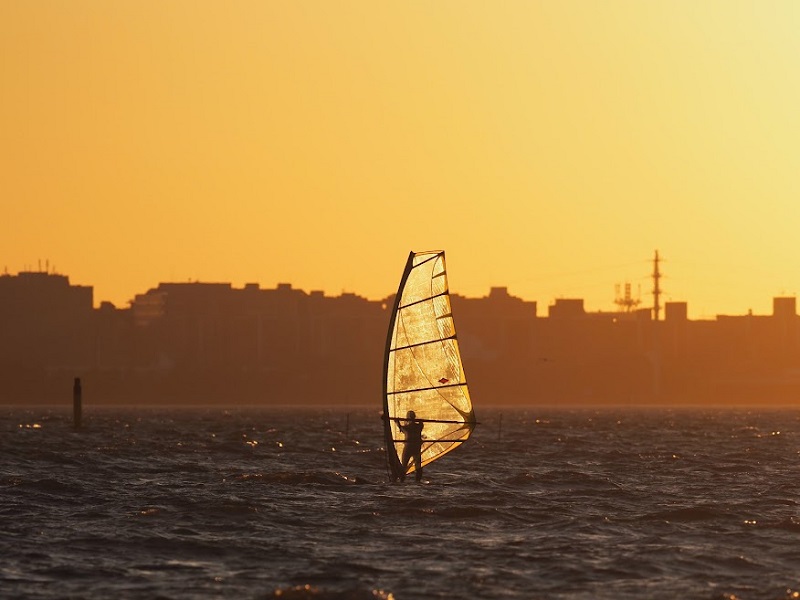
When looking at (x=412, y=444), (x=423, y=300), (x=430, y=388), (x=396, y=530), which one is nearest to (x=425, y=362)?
(x=430, y=388)

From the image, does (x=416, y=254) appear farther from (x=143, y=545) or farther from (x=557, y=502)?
(x=143, y=545)

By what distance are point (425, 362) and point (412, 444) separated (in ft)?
7.74

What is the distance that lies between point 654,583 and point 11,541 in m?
13.1

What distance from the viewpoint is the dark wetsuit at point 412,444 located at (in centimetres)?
4497

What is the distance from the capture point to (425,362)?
45.4 metres

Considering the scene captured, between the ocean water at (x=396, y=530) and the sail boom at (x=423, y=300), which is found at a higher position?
the sail boom at (x=423, y=300)

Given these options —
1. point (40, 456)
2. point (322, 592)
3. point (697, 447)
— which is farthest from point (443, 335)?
point (697, 447)

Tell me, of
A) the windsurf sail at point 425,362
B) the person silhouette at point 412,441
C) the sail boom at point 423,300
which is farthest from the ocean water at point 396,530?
the sail boom at point 423,300

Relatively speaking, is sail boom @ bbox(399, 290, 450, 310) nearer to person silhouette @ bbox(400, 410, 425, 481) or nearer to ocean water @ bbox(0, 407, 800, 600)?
person silhouette @ bbox(400, 410, 425, 481)

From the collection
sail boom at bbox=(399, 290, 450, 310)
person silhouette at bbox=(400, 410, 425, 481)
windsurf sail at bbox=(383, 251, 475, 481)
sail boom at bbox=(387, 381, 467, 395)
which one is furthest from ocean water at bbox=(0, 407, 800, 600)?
sail boom at bbox=(399, 290, 450, 310)

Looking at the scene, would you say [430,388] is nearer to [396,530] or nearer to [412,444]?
[412,444]

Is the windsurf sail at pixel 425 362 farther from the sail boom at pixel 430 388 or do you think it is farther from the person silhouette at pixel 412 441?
the person silhouette at pixel 412 441

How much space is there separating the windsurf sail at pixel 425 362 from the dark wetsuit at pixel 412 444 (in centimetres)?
18

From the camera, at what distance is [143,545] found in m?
32.6
